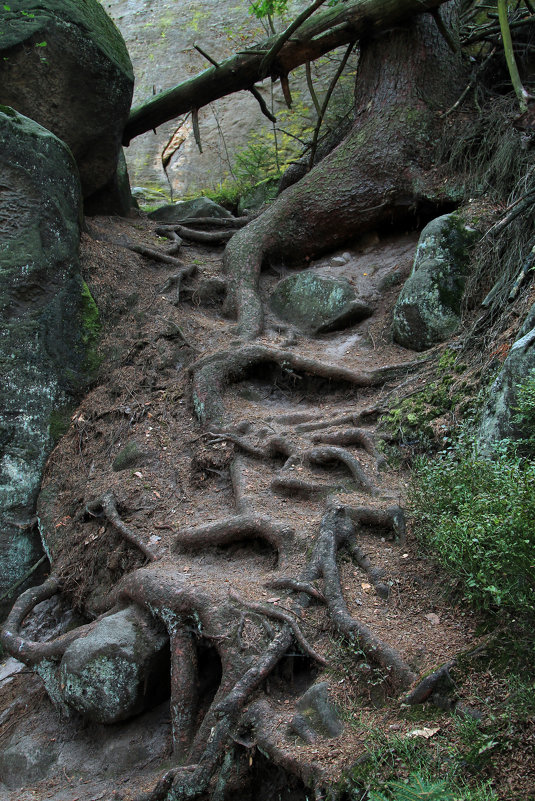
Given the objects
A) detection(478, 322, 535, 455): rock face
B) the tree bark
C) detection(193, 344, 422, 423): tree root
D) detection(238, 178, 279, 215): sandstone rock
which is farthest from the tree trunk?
detection(478, 322, 535, 455): rock face

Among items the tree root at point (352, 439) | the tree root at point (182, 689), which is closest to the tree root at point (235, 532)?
the tree root at point (182, 689)

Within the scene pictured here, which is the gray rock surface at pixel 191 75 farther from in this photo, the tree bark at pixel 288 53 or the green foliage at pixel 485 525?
the green foliage at pixel 485 525

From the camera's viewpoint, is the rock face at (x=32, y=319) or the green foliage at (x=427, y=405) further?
the rock face at (x=32, y=319)

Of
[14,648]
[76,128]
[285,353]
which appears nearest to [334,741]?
[14,648]

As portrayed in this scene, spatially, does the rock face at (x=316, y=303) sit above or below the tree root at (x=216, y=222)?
below

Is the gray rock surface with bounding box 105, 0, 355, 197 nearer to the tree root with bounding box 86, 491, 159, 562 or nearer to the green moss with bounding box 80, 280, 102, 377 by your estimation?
the green moss with bounding box 80, 280, 102, 377

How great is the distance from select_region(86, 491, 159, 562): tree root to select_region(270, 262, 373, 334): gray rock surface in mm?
3223

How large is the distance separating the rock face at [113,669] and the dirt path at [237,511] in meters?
0.21

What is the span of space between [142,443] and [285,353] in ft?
5.85

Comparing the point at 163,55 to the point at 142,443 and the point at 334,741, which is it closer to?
the point at 142,443

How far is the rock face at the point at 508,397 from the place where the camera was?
356 centimetres

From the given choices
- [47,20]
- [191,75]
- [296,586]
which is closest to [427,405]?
[296,586]

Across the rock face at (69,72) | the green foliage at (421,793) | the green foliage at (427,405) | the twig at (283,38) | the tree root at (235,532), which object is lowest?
the tree root at (235,532)

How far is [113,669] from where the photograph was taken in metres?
3.92
